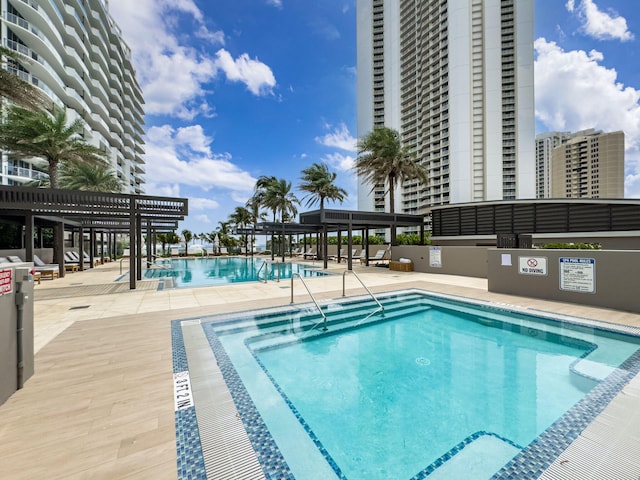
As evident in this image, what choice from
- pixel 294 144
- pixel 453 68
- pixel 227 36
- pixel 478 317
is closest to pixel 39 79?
pixel 227 36

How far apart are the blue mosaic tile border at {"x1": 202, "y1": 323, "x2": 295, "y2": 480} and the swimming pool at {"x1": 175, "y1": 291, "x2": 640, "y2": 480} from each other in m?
0.02

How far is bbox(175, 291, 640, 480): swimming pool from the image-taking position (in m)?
2.39

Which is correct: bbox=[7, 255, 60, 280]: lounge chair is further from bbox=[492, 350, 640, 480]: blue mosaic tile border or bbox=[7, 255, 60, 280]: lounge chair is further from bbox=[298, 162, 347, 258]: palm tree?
bbox=[298, 162, 347, 258]: palm tree

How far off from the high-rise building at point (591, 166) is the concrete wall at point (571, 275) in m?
99.5

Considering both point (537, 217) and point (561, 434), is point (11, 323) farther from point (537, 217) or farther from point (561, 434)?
point (537, 217)

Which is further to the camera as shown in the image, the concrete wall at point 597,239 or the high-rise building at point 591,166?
the high-rise building at point 591,166

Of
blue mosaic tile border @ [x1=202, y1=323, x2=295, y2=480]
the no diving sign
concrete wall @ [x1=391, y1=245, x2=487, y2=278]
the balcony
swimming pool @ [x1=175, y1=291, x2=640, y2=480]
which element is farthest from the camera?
the balcony

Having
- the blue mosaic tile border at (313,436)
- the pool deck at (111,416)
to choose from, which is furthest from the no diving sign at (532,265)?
the blue mosaic tile border at (313,436)

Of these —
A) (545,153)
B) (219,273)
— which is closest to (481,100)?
(219,273)

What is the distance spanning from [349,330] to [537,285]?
606cm

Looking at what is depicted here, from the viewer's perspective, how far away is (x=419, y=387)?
3.71m

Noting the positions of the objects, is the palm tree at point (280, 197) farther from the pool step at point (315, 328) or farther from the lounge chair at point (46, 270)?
the pool step at point (315, 328)

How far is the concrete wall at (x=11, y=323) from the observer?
8.83ft

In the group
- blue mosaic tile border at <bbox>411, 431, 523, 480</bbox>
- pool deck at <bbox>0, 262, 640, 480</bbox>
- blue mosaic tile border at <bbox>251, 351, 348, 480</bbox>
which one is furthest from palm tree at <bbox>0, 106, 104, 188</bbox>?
blue mosaic tile border at <bbox>411, 431, 523, 480</bbox>
